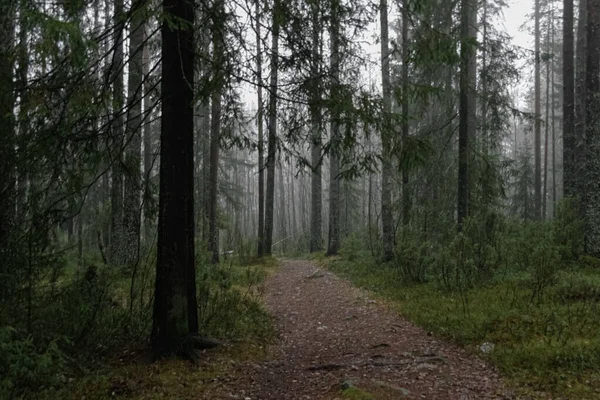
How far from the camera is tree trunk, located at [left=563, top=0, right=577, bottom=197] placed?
12.9 meters

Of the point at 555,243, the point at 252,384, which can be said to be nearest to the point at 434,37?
the point at 252,384

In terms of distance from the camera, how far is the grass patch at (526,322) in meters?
4.38

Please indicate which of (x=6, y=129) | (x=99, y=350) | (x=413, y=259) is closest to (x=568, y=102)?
(x=413, y=259)

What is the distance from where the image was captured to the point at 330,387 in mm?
4531

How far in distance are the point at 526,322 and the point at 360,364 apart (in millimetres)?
2367

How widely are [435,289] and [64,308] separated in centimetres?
649

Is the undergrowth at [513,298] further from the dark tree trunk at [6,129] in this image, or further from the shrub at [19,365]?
the dark tree trunk at [6,129]

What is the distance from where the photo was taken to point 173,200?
5.11m

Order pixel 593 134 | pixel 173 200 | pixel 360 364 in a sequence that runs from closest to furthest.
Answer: pixel 173 200 < pixel 360 364 < pixel 593 134

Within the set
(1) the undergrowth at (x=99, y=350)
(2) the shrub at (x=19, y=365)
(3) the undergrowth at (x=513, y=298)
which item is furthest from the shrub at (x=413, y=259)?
(2) the shrub at (x=19, y=365)

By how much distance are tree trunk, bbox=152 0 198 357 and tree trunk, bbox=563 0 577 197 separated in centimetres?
1201

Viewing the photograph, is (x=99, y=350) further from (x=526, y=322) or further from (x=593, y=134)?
(x=593, y=134)

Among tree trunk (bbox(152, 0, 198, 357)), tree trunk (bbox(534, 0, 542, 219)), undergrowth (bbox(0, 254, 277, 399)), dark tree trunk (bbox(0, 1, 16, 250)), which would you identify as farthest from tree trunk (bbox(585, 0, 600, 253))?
tree trunk (bbox(534, 0, 542, 219))

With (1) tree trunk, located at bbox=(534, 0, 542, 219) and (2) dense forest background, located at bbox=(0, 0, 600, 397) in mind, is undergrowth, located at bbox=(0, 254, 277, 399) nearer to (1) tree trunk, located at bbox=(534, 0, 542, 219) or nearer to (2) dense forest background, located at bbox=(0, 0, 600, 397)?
(2) dense forest background, located at bbox=(0, 0, 600, 397)
